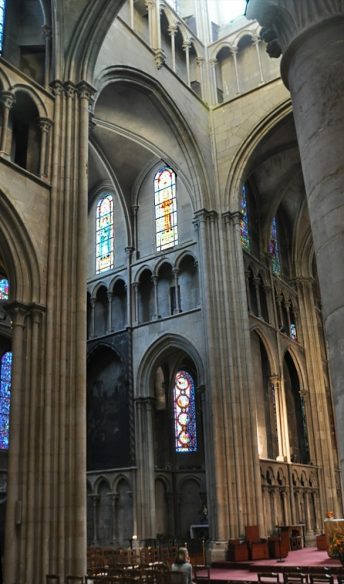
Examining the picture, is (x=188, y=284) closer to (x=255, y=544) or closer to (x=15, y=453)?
(x=255, y=544)

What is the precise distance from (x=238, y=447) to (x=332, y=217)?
49.6 feet

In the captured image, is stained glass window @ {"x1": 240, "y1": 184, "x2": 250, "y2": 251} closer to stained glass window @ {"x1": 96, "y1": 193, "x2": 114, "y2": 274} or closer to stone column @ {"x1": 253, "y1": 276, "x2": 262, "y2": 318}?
stone column @ {"x1": 253, "y1": 276, "x2": 262, "y2": 318}

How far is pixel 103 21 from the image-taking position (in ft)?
51.1

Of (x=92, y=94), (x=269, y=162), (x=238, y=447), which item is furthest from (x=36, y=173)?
(x=269, y=162)

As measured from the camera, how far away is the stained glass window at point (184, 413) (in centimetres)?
2508

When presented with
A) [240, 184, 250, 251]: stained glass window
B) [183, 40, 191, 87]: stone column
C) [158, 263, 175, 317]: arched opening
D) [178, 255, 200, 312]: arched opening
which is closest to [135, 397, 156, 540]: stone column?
[158, 263, 175, 317]: arched opening

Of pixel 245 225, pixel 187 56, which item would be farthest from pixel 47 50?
pixel 245 225

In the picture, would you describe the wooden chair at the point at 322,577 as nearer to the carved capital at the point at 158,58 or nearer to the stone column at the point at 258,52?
the carved capital at the point at 158,58

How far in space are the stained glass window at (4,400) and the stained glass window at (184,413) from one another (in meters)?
6.99

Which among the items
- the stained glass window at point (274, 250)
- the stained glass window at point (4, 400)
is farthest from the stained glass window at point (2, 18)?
the stained glass window at point (274, 250)

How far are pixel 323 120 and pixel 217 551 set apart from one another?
1557cm

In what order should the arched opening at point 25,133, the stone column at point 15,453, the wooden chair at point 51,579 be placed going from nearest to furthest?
the wooden chair at point 51,579 → the stone column at point 15,453 → the arched opening at point 25,133

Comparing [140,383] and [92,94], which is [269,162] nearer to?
[140,383]

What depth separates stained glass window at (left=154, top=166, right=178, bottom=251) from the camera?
24656mm
